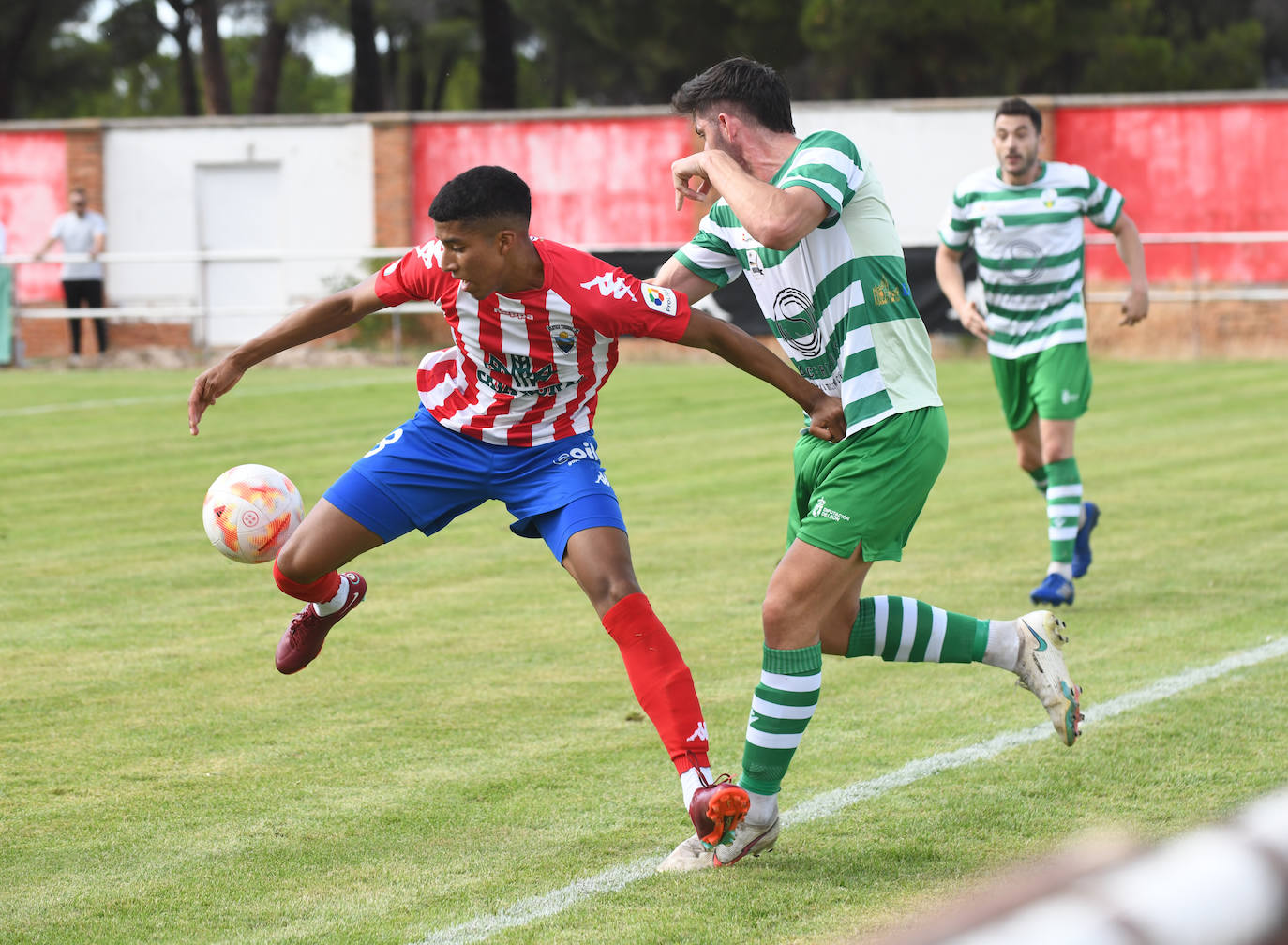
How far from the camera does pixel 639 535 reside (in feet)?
30.6

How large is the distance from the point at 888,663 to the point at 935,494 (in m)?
4.42

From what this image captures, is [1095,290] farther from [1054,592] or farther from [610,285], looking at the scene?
[610,285]

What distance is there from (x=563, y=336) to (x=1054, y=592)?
3.48 meters

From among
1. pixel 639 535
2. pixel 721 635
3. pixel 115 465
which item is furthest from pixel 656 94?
pixel 721 635

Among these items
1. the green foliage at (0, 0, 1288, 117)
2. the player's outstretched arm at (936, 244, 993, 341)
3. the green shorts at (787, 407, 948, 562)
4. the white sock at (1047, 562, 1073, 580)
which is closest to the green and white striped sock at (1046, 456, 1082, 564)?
the white sock at (1047, 562, 1073, 580)

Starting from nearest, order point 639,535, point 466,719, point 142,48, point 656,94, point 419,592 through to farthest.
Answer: point 466,719, point 419,592, point 639,535, point 656,94, point 142,48

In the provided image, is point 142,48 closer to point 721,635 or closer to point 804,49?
point 804,49

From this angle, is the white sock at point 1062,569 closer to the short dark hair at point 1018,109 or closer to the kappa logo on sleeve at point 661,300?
the short dark hair at point 1018,109

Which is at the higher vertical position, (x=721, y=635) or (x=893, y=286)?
(x=893, y=286)

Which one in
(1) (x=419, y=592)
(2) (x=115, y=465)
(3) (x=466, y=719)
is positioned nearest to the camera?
(3) (x=466, y=719)

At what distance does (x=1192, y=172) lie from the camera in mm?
23703

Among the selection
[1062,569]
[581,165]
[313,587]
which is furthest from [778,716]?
[581,165]

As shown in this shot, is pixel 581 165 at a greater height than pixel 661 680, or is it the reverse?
pixel 581 165

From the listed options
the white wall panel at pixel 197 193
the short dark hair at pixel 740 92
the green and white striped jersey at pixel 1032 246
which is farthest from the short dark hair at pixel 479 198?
the white wall panel at pixel 197 193
